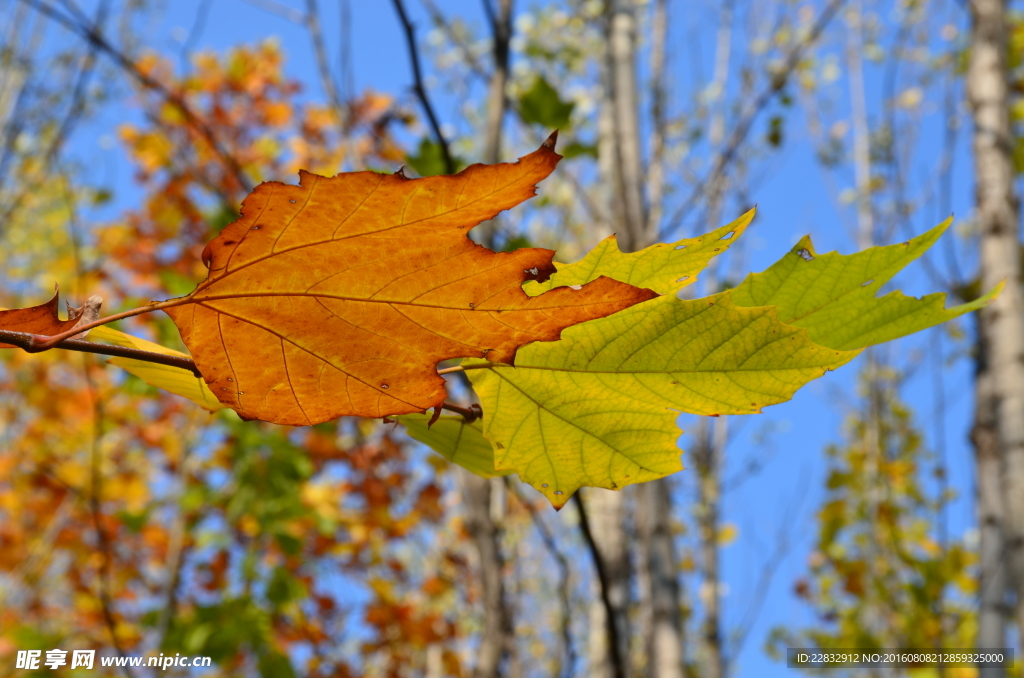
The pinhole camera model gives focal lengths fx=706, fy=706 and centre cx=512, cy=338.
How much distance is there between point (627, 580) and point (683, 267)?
1.33 metres

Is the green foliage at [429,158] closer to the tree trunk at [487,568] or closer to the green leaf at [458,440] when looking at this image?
the tree trunk at [487,568]

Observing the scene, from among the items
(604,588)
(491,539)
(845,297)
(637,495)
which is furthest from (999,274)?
(845,297)

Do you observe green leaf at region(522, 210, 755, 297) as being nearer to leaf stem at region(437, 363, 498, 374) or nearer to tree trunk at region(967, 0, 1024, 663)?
leaf stem at region(437, 363, 498, 374)

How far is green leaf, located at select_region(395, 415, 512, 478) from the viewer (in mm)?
362

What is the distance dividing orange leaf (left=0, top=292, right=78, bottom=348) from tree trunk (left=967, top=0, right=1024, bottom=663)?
1.68 m

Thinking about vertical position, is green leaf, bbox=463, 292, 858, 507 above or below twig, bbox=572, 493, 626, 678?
above

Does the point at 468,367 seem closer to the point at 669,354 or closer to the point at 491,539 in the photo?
the point at 669,354

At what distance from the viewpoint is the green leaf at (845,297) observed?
298 millimetres

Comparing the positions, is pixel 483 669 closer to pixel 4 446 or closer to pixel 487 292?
pixel 487 292

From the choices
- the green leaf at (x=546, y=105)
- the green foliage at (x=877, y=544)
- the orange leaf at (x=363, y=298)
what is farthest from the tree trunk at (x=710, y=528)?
the orange leaf at (x=363, y=298)

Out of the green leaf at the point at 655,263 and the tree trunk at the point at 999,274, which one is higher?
the tree trunk at the point at 999,274

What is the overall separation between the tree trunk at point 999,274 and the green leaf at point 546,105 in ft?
3.39

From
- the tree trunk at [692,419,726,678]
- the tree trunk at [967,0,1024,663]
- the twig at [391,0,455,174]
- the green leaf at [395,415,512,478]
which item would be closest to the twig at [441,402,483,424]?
the green leaf at [395,415,512,478]

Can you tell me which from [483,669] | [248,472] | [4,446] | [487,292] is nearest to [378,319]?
[487,292]
